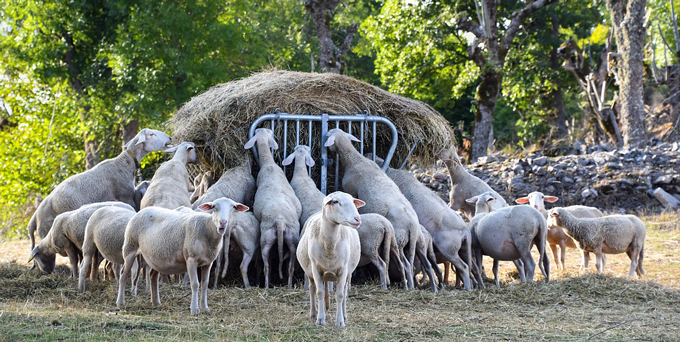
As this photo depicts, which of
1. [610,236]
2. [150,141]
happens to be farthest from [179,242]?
[610,236]

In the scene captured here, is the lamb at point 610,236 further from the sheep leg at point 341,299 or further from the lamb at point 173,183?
the lamb at point 173,183

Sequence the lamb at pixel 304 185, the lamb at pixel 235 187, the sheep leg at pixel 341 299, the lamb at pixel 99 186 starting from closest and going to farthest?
1. the sheep leg at pixel 341 299
2. the lamb at pixel 304 185
3. the lamb at pixel 235 187
4. the lamb at pixel 99 186

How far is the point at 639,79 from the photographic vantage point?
20.7 metres

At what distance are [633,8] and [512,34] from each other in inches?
140

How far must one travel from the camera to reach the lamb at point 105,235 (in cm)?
816

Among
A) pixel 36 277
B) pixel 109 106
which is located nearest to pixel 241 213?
pixel 36 277

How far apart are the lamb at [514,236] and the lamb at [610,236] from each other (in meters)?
0.81

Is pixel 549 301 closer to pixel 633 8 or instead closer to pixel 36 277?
pixel 36 277

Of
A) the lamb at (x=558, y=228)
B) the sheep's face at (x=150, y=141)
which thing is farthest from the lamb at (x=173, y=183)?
the lamb at (x=558, y=228)

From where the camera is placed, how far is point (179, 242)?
7.27 m

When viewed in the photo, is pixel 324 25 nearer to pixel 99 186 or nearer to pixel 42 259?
pixel 99 186

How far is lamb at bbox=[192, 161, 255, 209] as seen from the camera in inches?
394

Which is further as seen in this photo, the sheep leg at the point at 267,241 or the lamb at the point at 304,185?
the lamb at the point at 304,185

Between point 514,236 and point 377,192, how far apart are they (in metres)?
1.82
